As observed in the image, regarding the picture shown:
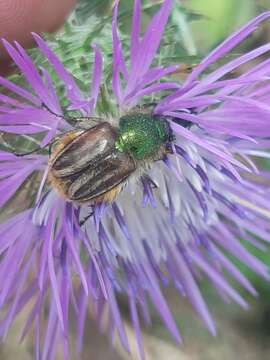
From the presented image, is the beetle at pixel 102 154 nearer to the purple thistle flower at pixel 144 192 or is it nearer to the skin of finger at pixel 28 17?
the purple thistle flower at pixel 144 192

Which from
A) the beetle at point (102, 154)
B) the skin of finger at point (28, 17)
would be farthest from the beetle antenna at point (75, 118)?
the skin of finger at point (28, 17)

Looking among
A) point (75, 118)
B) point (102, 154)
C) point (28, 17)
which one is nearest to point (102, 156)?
point (102, 154)

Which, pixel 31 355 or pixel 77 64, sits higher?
pixel 77 64

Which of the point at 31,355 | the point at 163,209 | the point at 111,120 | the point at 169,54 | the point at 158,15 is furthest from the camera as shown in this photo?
the point at 31,355

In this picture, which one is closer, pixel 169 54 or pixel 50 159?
pixel 50 159

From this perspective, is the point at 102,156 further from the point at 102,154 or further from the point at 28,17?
the point at 28,17

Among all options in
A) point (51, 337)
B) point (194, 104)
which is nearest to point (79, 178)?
point (194, 104)

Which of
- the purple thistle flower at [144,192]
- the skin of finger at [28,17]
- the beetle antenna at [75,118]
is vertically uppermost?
the skin of finger at [28,17]

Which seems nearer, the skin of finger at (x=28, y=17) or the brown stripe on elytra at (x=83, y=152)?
the brown stripe on elytra at (x=83, y=152)

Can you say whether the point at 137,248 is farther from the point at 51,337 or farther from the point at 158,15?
the point at 158,15
